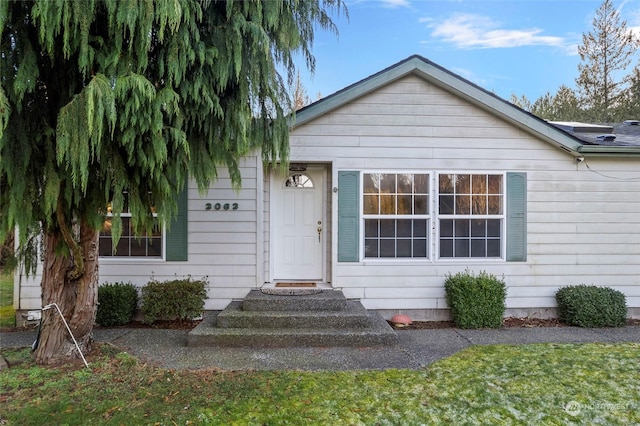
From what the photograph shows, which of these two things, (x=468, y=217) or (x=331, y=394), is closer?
(x=331, y=394)

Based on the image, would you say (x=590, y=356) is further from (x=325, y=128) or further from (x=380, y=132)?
(x=325, y=128)

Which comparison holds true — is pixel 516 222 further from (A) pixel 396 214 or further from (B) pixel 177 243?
(B) pixel 177 243

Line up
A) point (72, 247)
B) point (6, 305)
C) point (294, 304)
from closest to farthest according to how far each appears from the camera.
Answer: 1. point (72, 247)
2. point (294, 304)
3. point (6, 305)

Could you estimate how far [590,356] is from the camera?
14.1 feet

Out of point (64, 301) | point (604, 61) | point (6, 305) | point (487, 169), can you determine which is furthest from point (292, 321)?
point (604, 61)

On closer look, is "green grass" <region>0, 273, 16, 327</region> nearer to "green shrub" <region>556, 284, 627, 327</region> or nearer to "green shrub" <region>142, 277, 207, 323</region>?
"green shrub" <region>142, 277, 207, 323</region>

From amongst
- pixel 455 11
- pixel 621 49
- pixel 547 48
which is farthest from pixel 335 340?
pixel 621 49

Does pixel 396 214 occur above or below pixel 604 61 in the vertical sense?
below

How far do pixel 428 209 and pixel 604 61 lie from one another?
18785 millimetres

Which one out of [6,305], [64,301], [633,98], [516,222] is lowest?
[6,305]

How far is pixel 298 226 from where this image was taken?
6320 mm

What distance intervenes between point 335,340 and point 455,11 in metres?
8.39

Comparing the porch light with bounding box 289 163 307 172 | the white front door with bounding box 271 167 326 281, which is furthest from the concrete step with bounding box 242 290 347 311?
the porch light with bounding box 289 163 307 172

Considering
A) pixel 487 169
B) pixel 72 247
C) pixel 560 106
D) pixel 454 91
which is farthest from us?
pixel 560 106
